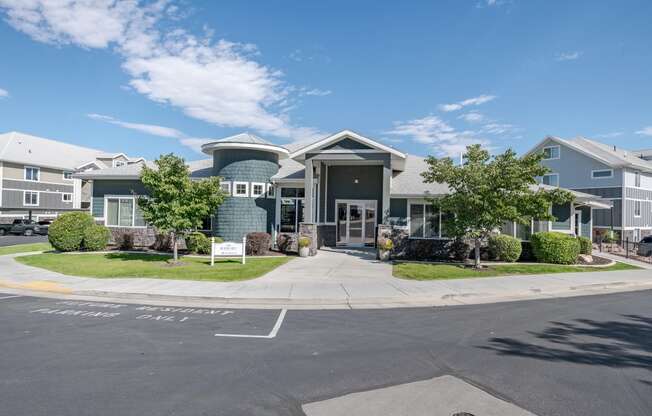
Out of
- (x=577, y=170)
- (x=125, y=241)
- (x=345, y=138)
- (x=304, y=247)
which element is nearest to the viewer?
(x=304, y=247)

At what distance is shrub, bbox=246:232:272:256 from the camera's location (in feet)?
63.3

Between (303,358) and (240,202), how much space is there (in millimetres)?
16041

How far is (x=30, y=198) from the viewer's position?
4316cm

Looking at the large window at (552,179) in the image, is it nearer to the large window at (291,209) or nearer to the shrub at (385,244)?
the shrub at (385,244)

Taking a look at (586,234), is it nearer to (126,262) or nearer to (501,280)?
(501,280)

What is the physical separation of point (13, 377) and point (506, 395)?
255 inches

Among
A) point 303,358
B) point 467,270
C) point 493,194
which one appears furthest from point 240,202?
point 303,358

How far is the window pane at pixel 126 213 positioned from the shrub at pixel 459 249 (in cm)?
1776

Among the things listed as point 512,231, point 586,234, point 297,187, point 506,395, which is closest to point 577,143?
point 586,234

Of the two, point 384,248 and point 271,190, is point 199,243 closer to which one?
point 271,190

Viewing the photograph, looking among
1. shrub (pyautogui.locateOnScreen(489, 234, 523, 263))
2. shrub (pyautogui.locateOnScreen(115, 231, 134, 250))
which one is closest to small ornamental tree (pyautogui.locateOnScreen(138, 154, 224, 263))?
shrub (pyautogui.locateOnScreen(115, 231, 134, 250))

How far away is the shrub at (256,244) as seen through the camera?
1928cm

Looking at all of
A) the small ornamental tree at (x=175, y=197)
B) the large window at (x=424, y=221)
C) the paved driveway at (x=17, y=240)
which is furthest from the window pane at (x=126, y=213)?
the large window at (x=424, y=221)

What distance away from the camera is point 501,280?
524 inches
